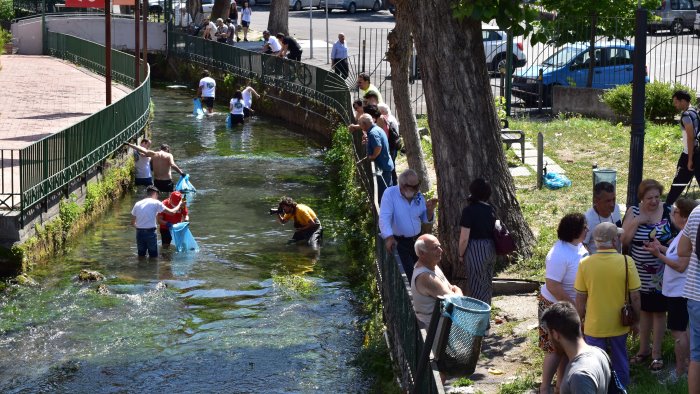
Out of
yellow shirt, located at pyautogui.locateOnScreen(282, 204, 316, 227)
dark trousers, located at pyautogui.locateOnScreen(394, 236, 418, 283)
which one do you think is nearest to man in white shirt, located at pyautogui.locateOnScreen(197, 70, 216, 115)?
yellow shirt, located at pyautogui.locateOnScreen(282, 204, 316, 227)

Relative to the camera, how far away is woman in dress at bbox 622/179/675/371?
9203mm

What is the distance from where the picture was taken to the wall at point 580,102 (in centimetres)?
2466

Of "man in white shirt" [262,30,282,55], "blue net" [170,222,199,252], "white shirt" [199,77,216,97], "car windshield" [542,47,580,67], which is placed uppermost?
"man in white shirt" [262,30,282,55]

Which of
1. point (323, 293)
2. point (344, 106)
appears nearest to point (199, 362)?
point (323, 293)

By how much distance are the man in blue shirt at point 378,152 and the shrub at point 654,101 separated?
786 centimetres

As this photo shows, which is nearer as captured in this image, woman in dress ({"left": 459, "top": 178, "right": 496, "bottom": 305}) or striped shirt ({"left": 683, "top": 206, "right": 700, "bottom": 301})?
striped shirt ({"left": 683, "top": 206, "right": 700, "bottom": 301})

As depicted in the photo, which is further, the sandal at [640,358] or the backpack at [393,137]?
the backpack at [393,137]

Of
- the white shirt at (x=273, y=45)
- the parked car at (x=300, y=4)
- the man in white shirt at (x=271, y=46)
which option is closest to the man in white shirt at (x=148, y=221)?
the man in white shirt at (x=271, y=46)

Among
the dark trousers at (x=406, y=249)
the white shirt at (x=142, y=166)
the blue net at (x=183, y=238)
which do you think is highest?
the dark trousers at (x=406, y=249)

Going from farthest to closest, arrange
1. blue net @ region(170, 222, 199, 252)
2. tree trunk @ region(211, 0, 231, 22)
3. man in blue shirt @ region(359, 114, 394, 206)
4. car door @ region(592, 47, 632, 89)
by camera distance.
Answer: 1. tree trunk @ region(211, 0, 231, 22)
2. car door @ region(592, 47, 632, 89)
3. blue net @ region(170, 222, 199, 252)
4. man in blue shirt @ region(359, 114, 394, 206)

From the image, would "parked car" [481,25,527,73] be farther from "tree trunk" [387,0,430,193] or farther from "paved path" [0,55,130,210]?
"tree trunk" [387,0,430,193]

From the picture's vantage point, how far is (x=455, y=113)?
43.3 feet

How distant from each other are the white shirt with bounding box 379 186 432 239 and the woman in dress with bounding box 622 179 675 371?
2863 mm

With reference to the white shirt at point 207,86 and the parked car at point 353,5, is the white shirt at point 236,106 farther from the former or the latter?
the parked car at point 353,5
